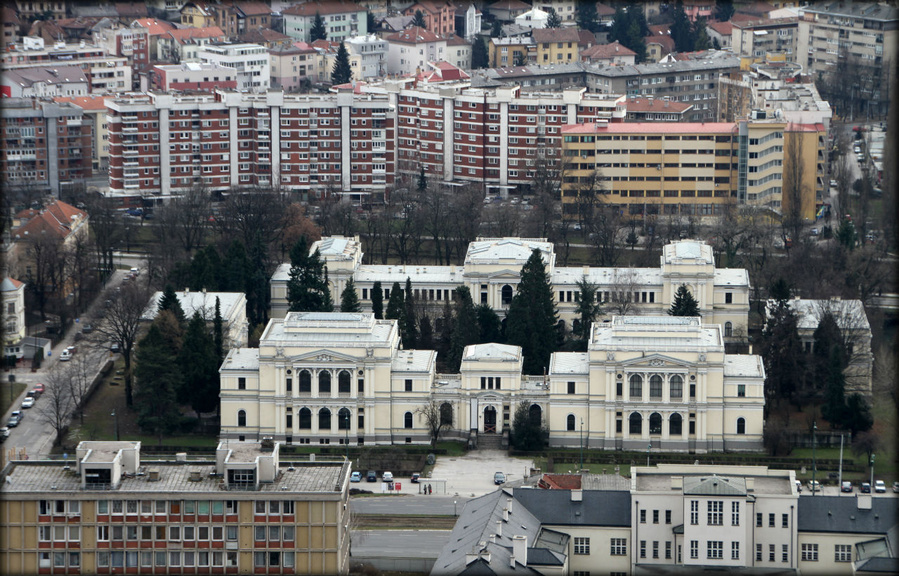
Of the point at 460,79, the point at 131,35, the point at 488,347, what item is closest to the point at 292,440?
the point at 488,347

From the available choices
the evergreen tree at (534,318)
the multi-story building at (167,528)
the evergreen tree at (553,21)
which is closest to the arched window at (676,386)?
the evergreen tree at (534,318)

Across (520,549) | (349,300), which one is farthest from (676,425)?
(520,549)

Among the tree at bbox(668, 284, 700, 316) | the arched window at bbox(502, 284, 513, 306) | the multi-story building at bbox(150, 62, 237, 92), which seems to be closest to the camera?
the tree at bbox(668, 284, 700, 316)

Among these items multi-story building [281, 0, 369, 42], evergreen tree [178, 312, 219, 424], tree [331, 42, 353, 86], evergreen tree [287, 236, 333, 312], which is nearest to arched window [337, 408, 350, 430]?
evergreen tree [178, 312, 219, 424]

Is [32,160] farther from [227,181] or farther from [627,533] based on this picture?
[627,533]

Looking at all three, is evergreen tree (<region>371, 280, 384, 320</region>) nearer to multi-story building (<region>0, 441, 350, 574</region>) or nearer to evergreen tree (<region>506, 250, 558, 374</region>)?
evergreen tree (<region>506, 250, 558, 374</region>)

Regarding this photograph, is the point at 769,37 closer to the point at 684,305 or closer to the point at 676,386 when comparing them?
the point at 684,305
